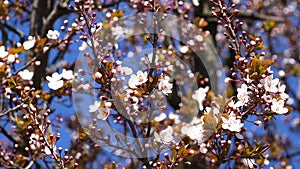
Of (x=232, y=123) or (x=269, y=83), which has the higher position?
(x=269, y=83)

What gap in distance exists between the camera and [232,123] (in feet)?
6.75

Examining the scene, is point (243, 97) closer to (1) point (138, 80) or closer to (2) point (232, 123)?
(2) point (232, 123)

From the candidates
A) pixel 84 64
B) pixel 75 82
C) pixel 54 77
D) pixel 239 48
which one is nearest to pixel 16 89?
pixel 54 77

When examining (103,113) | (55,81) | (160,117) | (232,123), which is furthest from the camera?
(160,117)

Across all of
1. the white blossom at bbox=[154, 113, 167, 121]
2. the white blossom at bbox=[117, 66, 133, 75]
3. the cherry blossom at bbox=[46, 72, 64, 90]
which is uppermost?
the cherry blossom at bbox=[46, 72, 64, 90]

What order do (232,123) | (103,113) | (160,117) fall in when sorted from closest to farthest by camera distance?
(232,123)
(103,113)
(160,117)

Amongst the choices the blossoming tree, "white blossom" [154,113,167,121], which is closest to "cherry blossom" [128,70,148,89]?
the blossoming tree

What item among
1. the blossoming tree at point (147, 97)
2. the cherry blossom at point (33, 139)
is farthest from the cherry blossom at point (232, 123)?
the cherry blossom at point (33, 139)

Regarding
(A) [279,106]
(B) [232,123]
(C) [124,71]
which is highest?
(C) [124,71]

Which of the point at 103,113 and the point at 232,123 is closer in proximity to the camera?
the point at 232,123

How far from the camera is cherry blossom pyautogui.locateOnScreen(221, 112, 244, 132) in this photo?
80.7 inches

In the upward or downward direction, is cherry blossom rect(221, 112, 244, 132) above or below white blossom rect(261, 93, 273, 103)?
below

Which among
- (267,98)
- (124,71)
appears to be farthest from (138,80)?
(267,98)

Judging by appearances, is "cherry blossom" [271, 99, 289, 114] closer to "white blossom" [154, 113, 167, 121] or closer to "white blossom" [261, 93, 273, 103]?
"white blossom" [261, 93, 273, 103]
